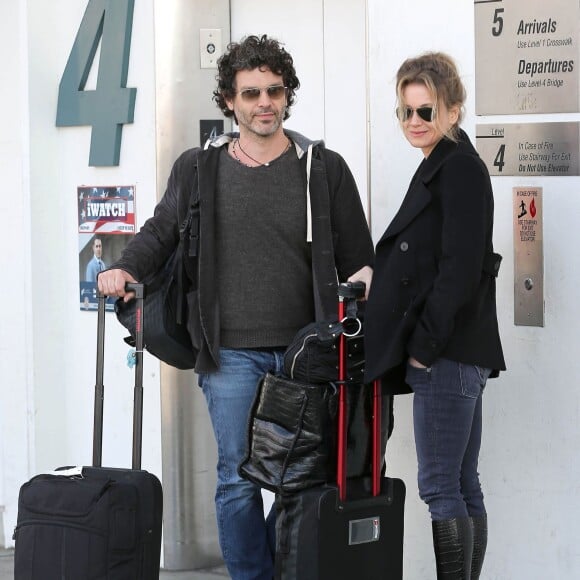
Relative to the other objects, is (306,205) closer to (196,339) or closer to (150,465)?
(196,339)

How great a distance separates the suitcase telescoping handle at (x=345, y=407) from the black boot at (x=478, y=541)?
1.02 feet

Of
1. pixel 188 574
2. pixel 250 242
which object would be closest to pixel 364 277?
pixel 250 242

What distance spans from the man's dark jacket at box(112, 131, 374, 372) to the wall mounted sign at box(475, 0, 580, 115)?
58 cm

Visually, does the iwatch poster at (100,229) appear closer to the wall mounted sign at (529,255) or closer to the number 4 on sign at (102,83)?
the number 4 on sign at (102,83)

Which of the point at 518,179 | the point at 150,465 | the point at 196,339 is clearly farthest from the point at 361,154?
the point at 150,465

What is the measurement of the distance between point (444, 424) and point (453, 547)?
387mm

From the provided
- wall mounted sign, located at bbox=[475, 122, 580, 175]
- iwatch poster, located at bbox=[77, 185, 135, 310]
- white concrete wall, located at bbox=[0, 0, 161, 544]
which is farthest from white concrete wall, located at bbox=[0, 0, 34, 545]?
wall mounted sign, located at bbox=[475, 122, 580, 175]

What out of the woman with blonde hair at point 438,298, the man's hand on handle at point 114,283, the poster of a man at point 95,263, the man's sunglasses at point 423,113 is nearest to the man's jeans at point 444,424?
the woman with blonde hair at point 438,298

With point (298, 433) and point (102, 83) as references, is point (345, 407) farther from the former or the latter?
point (102, 83)

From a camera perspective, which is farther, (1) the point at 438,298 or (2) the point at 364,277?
(2) the point at 364,277

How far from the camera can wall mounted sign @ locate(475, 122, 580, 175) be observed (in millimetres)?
4035

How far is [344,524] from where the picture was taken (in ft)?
12.1

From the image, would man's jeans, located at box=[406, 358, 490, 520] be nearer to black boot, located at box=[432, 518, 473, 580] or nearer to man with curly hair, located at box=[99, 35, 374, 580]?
black boot, located at box=[432, 518, 473, 580]

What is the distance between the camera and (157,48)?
5.09 m
